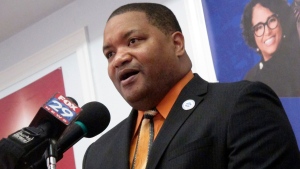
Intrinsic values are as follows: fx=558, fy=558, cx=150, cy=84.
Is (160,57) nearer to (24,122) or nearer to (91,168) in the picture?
(91,168)

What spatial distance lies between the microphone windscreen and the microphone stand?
0.20 meters

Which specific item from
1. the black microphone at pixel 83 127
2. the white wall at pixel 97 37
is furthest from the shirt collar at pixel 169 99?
the white wall at pixel 97 37

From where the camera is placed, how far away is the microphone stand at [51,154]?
1.13m

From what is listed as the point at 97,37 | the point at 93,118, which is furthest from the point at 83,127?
the point at 97,37

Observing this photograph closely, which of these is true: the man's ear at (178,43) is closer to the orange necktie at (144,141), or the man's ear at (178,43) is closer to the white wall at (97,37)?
the orange necktie at (144,141)

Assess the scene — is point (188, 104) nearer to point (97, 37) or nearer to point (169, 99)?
point (169, 99)

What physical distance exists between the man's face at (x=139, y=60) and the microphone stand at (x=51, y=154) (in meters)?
0.38

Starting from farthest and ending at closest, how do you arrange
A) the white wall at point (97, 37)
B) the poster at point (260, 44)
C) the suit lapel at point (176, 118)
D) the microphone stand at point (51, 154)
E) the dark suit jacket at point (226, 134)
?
the white wall at point (97, 37)
the poster at point (260, 44)
the suit lapel at point (176, 118)
the dark suit jacket at point (226, 134)
the microphone stand at point (51, 154)

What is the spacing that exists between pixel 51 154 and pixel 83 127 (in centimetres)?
22

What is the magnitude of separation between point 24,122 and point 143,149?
6.05ft

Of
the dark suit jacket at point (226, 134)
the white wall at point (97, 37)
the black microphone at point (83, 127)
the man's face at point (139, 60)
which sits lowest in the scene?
the dark suit jacket at point (226, 134)

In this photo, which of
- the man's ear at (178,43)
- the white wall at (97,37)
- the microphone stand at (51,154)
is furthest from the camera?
the white wall at (97,37)

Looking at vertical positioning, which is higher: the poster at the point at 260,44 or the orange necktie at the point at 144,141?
the poster at the point at 260,44

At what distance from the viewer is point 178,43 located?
166 cm
